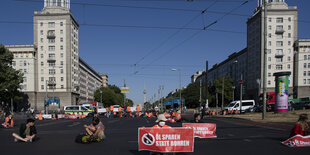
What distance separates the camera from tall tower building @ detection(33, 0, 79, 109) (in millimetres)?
69812

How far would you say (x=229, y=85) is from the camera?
85188 millimetres

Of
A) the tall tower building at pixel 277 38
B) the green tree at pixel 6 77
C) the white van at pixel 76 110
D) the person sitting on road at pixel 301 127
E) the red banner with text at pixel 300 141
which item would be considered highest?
the tall tower building at pixel 277 38

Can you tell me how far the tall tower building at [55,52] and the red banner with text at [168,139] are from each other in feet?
218

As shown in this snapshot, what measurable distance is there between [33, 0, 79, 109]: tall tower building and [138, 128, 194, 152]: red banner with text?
66.3m

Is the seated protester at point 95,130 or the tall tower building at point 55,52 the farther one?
the tall tower building at point 55,52

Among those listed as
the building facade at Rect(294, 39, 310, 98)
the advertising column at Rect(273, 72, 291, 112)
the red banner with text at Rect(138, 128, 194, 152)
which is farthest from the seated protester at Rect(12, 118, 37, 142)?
the building facade at Rect(294, 39, 310, 98)

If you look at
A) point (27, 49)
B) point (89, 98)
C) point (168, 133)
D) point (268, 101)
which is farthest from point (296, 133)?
point (89, 98)

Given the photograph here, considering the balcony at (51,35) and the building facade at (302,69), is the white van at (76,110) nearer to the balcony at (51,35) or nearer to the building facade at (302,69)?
the balcony at (51,35)

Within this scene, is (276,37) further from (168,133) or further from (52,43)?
(168,133)

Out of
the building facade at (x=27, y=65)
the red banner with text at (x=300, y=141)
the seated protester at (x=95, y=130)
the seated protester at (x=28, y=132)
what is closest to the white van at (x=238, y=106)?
the red banner with text at (x=300, y=141)

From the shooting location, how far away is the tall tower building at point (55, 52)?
2749 inches

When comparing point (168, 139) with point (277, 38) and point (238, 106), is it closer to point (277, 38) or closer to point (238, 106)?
point (238, 106)

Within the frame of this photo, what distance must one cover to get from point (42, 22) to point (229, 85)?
187ft

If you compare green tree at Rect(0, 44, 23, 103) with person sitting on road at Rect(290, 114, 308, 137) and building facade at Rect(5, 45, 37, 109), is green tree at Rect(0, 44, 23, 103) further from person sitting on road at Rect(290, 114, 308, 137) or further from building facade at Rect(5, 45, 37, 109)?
person sitting on road at Rect(290, 114, 308, 137)
